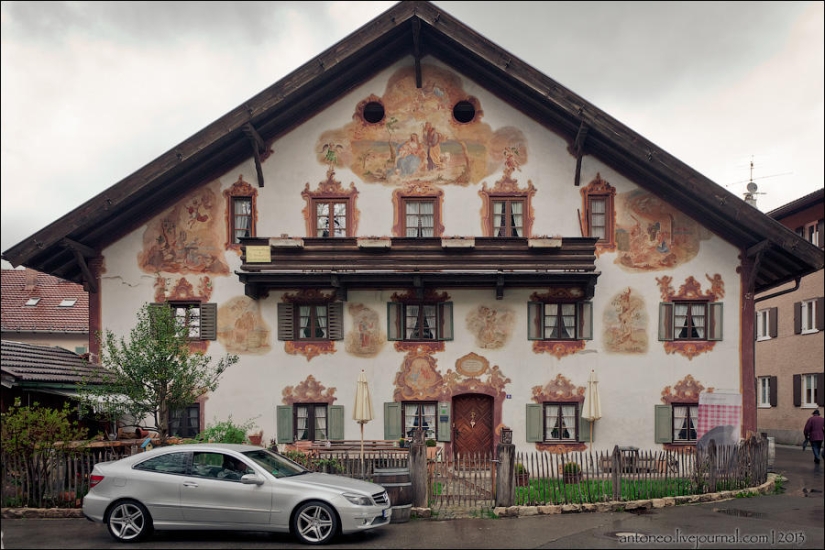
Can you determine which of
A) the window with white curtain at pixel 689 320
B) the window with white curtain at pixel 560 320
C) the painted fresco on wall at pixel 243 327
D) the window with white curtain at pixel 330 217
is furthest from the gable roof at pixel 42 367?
the window with white curtain at pixel 689 320

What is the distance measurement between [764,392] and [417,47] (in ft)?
88.2

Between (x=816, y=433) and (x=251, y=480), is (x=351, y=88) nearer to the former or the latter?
(x=251, y=480)

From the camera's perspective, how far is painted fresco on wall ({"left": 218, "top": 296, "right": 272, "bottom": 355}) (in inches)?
922

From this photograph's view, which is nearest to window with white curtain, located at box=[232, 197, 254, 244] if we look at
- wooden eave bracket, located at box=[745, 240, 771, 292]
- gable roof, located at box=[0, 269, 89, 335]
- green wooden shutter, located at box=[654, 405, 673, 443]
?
green wooden shutter, located at box=[654, 405, 673, 443]

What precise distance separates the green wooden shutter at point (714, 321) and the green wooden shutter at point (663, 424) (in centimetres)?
235

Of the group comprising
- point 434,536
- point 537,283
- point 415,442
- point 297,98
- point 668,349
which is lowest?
point 434,536

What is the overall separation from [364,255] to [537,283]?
4812mm

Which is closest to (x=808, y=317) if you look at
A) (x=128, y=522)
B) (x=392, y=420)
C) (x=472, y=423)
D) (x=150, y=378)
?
(x=472, y=423)

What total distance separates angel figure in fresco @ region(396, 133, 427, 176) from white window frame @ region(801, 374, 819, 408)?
2177cm

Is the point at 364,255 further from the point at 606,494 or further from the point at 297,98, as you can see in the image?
the point at 606,494

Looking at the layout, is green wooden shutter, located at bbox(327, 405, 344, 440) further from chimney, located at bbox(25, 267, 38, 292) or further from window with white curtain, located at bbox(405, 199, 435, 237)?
chimney, located at bbox(25, 267, 38, 292)

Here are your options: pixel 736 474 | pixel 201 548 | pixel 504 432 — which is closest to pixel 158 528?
pixel 201 548

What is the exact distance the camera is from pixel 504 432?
21.3 meters

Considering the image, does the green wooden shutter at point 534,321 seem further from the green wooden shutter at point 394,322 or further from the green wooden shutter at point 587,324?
the green wooden shutter at point 394,322
